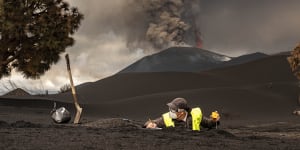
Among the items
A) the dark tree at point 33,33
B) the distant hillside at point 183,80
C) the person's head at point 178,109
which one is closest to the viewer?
the person's head at point 178,109

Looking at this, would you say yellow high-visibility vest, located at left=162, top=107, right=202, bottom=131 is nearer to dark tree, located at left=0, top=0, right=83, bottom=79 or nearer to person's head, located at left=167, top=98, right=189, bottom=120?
person's head, located at left=167, top=98, right=189, bottom=120

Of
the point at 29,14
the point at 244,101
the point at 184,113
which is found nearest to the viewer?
the point at 184,113

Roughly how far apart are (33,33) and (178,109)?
21554mm

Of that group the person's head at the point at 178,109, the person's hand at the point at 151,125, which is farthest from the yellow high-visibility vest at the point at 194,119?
the person's hand at the point at 151,125

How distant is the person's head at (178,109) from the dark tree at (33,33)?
20647 mm

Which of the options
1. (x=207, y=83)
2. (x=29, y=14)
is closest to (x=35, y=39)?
(x=29, y=14)

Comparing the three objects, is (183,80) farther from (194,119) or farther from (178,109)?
(178,109)

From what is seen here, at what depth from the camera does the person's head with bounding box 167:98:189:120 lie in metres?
9.98

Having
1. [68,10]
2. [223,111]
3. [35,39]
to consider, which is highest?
[68,10]

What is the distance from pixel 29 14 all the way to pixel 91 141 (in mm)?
22059

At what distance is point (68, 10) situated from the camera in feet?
105

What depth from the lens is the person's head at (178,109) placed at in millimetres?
9984

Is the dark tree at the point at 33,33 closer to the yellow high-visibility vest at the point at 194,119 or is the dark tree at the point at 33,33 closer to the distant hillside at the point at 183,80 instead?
the yellow high-visibility vest at the point at 194,119

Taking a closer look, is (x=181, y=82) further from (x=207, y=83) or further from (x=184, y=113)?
(x=184, y=113)
